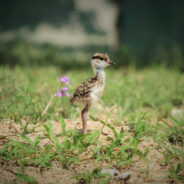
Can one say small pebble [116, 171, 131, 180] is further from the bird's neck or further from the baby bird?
the bird's neck

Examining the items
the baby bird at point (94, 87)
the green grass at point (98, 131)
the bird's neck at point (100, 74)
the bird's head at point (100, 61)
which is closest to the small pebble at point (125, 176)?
the green grass at point (98, 131)

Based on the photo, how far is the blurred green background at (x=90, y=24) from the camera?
1012cm

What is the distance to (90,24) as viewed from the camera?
10.9 meters

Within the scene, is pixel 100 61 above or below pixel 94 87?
above

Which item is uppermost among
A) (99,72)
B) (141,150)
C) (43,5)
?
(43,5)

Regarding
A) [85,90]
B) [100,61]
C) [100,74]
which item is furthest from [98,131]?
[100,61]

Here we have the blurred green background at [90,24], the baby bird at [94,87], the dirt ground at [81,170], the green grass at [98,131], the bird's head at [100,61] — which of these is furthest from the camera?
the blurred green background at [90,24]

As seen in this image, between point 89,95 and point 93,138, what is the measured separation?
511mm

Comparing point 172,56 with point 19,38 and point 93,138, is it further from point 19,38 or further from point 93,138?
point 93,138

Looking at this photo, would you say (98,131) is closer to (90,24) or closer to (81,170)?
(81,170)

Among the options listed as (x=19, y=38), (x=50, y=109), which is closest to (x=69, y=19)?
(x=19, y=38)

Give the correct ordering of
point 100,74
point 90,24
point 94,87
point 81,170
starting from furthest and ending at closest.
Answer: point 90,24 → point 100,74 → point 94,87 → point 81,170

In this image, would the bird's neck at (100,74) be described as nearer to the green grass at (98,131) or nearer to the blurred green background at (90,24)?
the green grass at (98,131)

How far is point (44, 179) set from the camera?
246 cm
